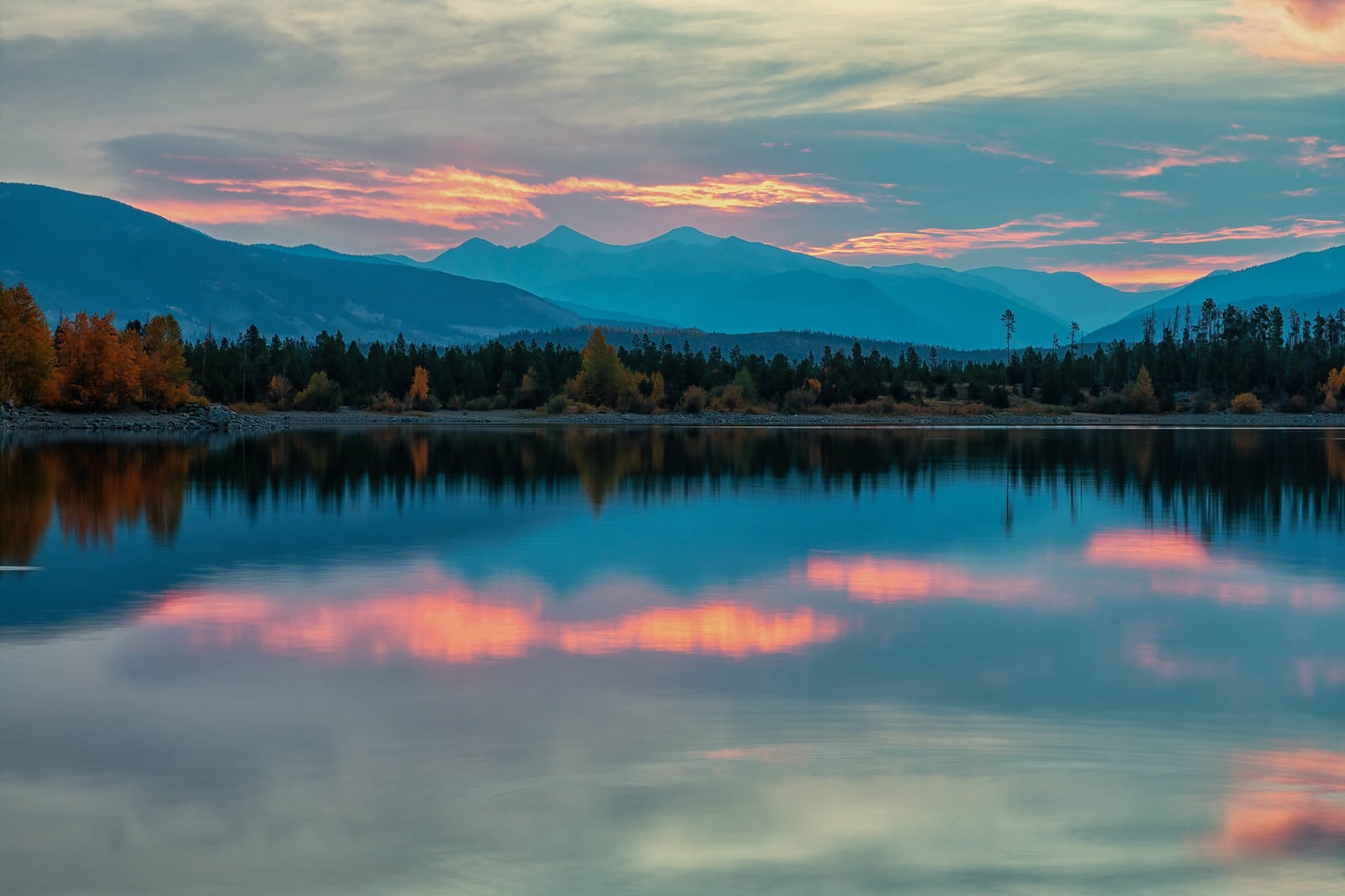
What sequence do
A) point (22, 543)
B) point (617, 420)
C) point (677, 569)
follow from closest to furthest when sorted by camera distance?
point (677, 569) → point (22, 543) → point (617, 420)

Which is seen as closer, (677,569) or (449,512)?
(677,569)

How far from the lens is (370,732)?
1191 cm

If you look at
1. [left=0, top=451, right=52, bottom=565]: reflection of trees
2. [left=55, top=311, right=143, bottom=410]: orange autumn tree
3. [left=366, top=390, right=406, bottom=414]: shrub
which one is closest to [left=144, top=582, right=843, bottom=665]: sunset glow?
[left=0, top=451, right=52, bottom=565]: reflection of trees

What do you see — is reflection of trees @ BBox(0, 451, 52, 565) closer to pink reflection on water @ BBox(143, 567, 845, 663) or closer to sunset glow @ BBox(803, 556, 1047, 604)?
pink reflection on water @ BBox(143, 567, 845, 663)

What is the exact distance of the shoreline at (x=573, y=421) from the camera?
96.5 meters

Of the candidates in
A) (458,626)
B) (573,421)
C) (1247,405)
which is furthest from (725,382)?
(458,626)

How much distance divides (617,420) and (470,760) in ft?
363

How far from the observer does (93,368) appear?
328ft

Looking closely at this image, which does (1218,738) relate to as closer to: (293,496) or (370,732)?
(370,732)

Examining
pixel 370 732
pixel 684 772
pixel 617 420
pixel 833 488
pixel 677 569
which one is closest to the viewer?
pixel 684 772

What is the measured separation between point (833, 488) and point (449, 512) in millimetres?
13655

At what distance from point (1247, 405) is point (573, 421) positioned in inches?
2723

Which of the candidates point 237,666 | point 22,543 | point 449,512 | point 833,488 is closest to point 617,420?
point 833,488

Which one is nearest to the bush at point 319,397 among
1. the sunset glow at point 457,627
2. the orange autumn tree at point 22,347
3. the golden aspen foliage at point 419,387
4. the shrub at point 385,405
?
Answer: the shrub at point 385,405
